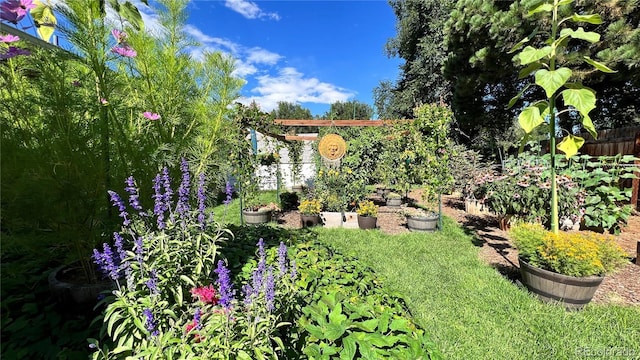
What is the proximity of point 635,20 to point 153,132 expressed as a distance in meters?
7.76

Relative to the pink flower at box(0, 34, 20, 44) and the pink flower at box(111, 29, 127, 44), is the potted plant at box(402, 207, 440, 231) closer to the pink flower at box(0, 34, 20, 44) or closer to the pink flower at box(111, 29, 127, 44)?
the pink flower at box(111, 29, 127, 44)

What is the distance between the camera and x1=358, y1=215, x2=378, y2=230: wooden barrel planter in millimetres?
5121

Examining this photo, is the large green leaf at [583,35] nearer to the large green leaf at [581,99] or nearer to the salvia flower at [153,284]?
the large green leaf at [581,99]

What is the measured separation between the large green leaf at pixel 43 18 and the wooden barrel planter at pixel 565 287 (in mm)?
3623

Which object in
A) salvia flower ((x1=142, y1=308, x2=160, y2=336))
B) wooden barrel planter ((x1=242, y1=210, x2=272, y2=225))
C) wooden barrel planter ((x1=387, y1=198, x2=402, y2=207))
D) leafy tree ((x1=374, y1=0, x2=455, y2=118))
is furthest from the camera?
leafy tree ((x1=374, y1=0, x2=455, y2=118))

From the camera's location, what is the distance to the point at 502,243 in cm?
426

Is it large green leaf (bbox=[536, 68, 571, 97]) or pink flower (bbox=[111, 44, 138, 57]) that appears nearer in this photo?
pink flower (bbox=[111, 44, 138, 57])

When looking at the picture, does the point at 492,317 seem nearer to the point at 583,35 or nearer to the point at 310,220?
the point at 583,35

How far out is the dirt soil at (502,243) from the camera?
9.03 ft

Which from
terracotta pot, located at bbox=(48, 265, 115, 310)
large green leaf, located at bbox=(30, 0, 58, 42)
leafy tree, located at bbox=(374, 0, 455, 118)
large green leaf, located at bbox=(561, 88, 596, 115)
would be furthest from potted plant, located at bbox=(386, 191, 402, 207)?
large green leaf, located at bbox=(30, 0, 58, 42)

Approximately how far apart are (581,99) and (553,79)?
0.87 feet

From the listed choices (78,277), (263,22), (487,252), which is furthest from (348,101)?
(78,277)

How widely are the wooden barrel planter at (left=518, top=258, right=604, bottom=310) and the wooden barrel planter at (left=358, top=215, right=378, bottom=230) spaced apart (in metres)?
2.70

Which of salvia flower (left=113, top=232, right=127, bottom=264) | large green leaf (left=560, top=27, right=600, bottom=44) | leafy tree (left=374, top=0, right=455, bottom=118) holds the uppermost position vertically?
leafy tree (left=374, top=0, right=455, bottom=118)
